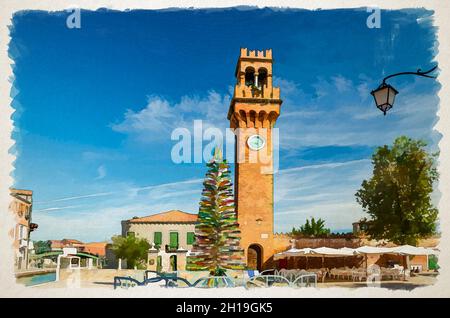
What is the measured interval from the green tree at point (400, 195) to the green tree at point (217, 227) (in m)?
5.30

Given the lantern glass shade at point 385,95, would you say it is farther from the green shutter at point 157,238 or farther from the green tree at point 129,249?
the green shutter at point 157,238

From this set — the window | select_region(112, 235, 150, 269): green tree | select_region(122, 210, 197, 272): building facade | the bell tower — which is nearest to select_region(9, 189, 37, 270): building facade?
select_region(112, 235, 150, 269): green tree

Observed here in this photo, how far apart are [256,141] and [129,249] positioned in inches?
340

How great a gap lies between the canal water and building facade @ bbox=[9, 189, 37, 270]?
45 centimetres

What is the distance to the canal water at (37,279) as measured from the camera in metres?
12.9

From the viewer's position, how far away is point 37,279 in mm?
13688

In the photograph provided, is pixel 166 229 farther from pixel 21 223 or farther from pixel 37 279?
pixel 37 279

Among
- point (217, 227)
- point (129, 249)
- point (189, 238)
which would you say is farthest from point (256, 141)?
point (189, 238)

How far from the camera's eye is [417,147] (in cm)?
1680

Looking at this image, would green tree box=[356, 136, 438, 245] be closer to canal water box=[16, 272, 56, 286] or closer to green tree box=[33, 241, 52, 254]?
canal water box=[16, 272, 56, 286]

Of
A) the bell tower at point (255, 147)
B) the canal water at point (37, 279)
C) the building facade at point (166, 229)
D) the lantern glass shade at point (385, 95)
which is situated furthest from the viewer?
the building facade at point (166, 229)

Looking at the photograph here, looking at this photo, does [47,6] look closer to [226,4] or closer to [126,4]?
[126,4]

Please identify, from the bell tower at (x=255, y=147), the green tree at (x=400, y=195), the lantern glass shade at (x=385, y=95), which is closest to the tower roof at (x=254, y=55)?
the bell tower at (x=255, y=147)
